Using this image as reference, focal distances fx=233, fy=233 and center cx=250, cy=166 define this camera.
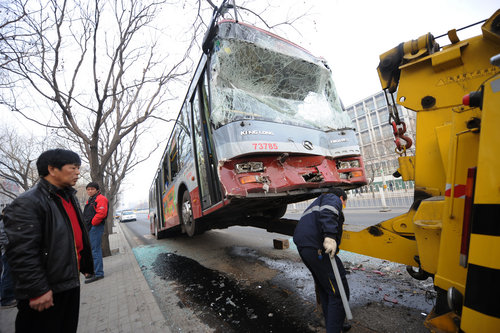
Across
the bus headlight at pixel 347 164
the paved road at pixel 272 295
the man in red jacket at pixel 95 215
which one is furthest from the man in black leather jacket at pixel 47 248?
the bus headlight at pixel 347 164

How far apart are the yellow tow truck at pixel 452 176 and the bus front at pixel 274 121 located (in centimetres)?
112

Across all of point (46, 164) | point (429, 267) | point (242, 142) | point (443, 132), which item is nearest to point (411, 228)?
point (429, 267)

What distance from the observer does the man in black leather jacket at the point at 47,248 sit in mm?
1636

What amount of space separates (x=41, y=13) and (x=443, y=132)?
8985mm

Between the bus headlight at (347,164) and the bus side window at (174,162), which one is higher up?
the bus side window at (174,162)

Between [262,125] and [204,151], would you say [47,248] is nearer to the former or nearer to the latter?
[204,151]

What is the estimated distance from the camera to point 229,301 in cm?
353

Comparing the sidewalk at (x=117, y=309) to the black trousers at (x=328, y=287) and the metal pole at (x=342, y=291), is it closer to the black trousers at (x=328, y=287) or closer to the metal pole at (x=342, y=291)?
the black trousers at (x=328, y=287)

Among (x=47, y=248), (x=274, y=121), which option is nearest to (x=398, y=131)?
(x=274, y=121)

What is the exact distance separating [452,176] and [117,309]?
432 cm

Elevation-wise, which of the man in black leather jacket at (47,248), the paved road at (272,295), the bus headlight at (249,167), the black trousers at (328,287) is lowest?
the paved road at (272,295)

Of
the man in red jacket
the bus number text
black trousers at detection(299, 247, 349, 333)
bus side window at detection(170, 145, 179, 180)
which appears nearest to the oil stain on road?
black trousers at detection(299, 247, 349, 333)

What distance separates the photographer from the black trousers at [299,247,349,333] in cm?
222

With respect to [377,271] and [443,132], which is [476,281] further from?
[377,271]
